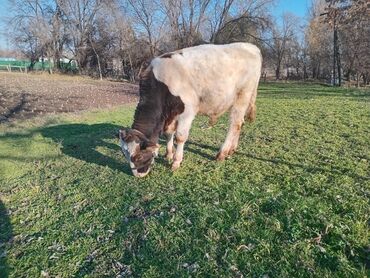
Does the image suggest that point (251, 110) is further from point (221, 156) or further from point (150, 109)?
point (150, 109)

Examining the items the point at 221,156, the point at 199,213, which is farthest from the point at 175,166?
the point at 199,213

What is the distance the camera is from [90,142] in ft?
31.5

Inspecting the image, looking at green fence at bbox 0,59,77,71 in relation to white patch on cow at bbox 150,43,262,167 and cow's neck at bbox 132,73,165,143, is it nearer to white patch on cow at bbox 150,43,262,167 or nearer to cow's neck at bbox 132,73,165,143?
white patch on cow at bbox 150,43,262,167

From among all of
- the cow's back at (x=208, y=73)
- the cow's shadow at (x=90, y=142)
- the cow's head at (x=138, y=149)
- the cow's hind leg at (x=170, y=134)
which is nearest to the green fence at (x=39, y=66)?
the cow's shadow at (x=90, y=142)

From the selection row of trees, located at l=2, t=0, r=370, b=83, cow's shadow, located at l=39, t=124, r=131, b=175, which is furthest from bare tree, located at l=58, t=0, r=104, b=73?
cow's shadow, located at l=39, t=124, r=131, b=175

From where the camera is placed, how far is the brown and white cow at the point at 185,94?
20.6ft

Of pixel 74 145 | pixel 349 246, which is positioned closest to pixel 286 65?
pixel 74 145

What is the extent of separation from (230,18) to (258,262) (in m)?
53.4

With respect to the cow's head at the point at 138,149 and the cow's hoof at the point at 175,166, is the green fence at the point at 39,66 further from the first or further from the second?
the cow's head at the point at 138,149

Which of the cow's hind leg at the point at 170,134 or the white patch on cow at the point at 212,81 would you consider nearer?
the white patch on cow at the point at 212,81

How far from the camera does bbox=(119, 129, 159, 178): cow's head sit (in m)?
6.10

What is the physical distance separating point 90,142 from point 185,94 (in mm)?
4205

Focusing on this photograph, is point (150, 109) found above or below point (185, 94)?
below

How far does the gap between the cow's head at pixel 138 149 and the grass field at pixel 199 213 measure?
240 millimetres
